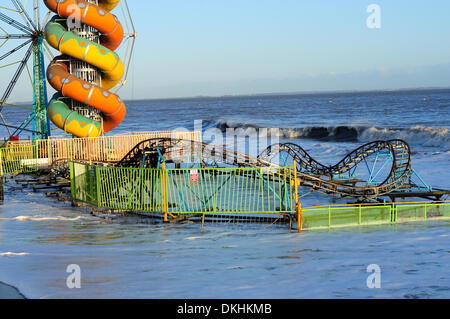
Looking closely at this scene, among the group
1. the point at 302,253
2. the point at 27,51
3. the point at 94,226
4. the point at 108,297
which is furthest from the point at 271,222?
the point at 27,51

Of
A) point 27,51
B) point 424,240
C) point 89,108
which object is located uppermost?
point 27,51

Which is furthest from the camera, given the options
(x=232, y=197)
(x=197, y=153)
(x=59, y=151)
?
(x=59, y=151)

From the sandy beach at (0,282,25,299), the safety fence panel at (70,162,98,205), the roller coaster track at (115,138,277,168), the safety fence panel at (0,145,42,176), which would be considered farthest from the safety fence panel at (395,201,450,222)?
the safety fence panel at (0,145,42,176)

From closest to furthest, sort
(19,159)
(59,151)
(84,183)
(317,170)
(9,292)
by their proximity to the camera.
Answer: (9,292), (84,183), (317,170), (59,151), (19,159)

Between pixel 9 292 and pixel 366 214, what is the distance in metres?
10.0

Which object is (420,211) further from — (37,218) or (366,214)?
(37,218)

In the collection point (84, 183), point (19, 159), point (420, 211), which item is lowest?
point (420, 211)

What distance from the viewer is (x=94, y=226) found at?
16328mm

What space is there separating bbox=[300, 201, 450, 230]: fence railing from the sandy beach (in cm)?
805

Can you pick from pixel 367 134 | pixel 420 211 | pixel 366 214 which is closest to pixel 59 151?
pixel 366 214

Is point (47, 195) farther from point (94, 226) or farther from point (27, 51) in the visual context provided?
point (27, 51)

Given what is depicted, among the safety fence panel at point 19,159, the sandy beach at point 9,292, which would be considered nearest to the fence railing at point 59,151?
the safety fence panel at point 19,159

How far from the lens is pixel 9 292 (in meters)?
9.70
